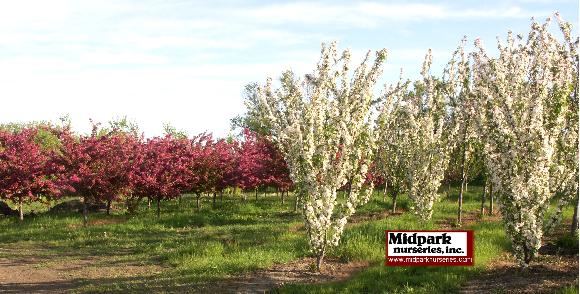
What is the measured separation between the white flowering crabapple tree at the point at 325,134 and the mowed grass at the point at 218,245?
6.03ft

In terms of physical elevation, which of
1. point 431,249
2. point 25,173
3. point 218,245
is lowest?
point 218,245

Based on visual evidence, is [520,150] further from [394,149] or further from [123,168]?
[123,168]

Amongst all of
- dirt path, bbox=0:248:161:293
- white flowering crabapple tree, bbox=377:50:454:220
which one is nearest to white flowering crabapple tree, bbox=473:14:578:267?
white flowering crabapple tree, bbox=377:50:454:220

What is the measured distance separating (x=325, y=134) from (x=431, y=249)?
418 centimetres

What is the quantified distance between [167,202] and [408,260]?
82.3 feet

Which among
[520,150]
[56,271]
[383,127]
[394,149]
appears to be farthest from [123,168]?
[520,150]

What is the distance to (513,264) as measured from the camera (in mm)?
12922

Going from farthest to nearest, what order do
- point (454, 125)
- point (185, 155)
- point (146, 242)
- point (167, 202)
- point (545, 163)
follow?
point (167, 202)
point (185, 155)
point (454, 125)
point (146, 242)
point (545, 163)

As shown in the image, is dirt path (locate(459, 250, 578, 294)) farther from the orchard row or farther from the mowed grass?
the orchard row

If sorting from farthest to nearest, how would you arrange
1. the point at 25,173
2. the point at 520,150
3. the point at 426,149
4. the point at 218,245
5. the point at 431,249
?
the point at 25,173 < the point at 426,149 < the point at 218,245 < the point at 431,249 < the point at 520,150

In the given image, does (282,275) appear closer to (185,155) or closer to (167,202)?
(185,155)

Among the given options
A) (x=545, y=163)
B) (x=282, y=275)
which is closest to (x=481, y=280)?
(x=545, y=163)

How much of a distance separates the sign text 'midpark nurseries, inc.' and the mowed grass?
42cm

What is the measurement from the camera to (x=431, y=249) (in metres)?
13.1
